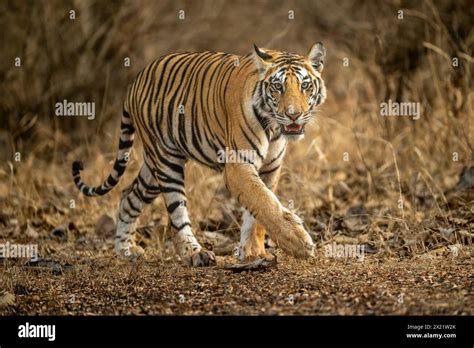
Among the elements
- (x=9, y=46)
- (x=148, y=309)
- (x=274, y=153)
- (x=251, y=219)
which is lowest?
(x=148, y=309)

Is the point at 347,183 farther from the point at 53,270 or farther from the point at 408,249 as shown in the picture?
the point at 53,270

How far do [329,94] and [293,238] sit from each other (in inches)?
273

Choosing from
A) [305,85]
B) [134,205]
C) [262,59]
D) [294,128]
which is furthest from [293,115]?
[134,205]

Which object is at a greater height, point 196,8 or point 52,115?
point 196,8

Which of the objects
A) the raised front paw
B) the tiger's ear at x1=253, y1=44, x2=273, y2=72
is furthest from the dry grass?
the tiger's ear at x1=253, y1=44, x2=273, y2=72

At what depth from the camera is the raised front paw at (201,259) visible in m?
7.19

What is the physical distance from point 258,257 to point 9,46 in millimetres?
5459

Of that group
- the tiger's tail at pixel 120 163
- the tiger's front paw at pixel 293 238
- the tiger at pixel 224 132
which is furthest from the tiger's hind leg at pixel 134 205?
the tiger's front paw at pixel 293 238

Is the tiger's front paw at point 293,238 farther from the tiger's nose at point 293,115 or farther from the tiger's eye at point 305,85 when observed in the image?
the tiger's eye at point 305,85

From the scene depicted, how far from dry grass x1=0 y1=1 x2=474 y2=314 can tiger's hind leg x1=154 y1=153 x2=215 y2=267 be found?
189 mm

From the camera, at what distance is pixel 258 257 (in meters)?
7.00

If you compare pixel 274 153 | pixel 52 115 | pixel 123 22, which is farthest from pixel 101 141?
pixel 274 153

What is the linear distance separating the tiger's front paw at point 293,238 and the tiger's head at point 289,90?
62 cm

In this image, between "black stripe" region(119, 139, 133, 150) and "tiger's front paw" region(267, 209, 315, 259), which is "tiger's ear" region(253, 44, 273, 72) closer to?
"tiger's front paw" region(267, 209, 315, 259)
